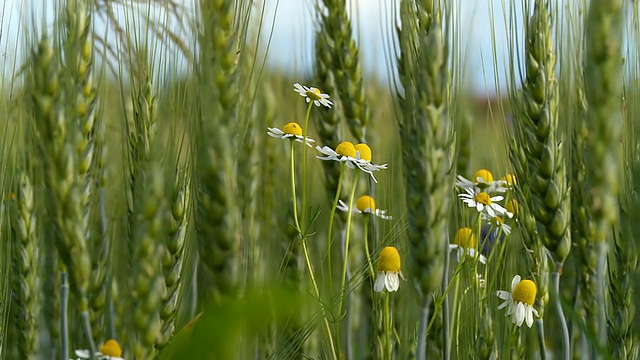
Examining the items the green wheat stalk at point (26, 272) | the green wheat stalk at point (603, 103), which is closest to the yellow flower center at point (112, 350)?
the green wheat stalk at point (26, 272)

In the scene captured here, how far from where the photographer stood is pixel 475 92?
1.79m

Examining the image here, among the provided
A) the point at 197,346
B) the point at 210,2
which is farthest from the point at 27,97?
the point at 197,346

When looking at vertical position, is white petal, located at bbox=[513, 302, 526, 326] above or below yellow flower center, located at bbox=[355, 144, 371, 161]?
below

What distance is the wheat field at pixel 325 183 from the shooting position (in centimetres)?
69

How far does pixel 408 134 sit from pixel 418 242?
0.49 feet

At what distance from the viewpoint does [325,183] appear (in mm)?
1415

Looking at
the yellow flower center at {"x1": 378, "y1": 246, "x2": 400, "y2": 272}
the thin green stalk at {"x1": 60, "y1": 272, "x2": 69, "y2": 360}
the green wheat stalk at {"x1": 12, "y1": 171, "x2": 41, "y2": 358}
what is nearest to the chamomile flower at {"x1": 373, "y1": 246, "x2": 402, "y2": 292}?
the yellow flower center at {"x1": 378, "y1": 246, "x2": 400, "y2": 272}

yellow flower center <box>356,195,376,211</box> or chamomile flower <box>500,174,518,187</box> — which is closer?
chamomile flower <box>500,174,518,187</box>

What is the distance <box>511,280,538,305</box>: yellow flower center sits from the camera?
111 cm

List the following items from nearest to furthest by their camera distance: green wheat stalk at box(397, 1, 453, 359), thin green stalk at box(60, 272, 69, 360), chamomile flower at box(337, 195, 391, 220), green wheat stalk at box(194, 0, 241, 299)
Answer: green wheat stalk at box(194, 0, 241, 299) < green wheat stalk at box(397, 1, 453, 359) < thin green stalk at box(60, 272, 69, 360) < chamomile flower at box(337, 195, 391, 220)

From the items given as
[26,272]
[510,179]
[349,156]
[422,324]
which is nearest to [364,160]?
[349,156]

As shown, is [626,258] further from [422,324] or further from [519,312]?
[422,324]

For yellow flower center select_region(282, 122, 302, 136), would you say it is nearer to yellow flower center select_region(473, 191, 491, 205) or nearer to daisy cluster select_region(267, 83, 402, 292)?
daisy cluster select_region(267, 83, 402, 292)

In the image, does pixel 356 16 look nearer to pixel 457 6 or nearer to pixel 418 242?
pixel 457 6
